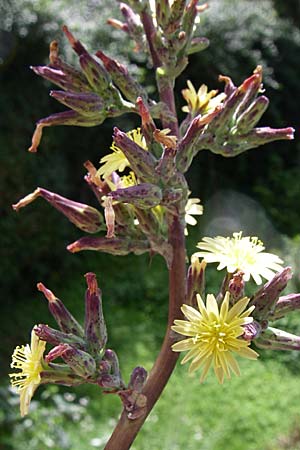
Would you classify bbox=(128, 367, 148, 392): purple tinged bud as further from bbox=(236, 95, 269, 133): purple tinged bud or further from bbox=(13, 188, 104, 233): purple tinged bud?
bbox=(236, 95, 269, 133): purple tinged bud

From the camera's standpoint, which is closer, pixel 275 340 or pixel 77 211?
pixel 275 340

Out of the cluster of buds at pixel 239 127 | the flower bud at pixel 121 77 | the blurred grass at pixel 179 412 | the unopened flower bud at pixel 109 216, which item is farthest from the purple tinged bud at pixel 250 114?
the blurred grass at pixel 179 412

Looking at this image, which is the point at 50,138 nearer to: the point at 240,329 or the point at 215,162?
the point at 215,162

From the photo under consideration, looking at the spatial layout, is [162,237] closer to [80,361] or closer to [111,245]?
[111,245]

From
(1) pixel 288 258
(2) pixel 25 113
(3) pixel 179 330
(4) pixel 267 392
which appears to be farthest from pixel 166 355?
(1) pixel 288 258

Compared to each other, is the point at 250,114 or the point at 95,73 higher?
the point at 95,73

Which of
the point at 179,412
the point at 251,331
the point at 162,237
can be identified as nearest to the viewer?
the point at 251,331

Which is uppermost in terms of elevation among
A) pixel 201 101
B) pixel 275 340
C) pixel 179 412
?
pixel 201 101

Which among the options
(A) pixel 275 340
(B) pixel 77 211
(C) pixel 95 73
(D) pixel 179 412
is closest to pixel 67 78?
(C) pixel 95 73
